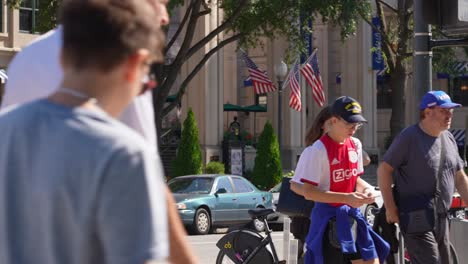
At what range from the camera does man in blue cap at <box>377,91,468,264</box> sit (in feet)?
26.0

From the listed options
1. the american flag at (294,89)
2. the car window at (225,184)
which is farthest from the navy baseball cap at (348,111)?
the american flag at (294,89)

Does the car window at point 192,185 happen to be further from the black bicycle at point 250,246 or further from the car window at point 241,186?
the black bicycle at point 250,246

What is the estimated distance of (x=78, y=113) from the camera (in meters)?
2.62

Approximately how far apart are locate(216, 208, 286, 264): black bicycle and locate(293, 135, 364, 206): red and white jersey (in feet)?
9.78

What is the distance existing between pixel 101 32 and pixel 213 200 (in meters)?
21.2

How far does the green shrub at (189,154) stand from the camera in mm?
33906

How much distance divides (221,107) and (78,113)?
3580 cm

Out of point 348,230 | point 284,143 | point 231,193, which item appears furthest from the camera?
point 284,143

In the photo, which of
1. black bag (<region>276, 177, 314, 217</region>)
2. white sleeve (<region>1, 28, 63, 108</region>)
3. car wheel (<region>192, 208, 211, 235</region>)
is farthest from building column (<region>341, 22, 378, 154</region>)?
white sleeve (<region>1, 28, 63, 108</region>)

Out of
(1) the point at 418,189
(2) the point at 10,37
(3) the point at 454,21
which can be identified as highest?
(2) the point at 10,37

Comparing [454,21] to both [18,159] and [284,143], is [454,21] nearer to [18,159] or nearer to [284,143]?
[18,159]

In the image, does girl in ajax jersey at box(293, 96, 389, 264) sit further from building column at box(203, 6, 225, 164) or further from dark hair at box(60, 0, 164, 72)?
building column at box(203, 6, 225, 164)

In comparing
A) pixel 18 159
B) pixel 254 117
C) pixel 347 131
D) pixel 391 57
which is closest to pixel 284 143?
pixel 254 117

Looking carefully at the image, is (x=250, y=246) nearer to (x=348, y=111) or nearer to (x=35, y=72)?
(x=348, y=111)
